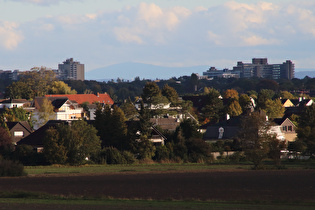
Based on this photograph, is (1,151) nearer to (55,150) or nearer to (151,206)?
(55,150)

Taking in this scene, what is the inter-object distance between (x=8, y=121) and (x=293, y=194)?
67547 mm

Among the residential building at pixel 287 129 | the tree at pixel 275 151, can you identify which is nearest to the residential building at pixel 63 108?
the residential building at pixel 287 129

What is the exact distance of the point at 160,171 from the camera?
201 ft

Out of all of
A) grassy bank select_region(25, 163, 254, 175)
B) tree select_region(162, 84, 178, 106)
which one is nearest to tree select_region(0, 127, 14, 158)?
grassy bank select_region(25, 163, 254, 175)

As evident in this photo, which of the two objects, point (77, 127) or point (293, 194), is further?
point (77, 127)

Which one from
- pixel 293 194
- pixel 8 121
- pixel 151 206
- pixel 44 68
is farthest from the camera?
pixel 44 68

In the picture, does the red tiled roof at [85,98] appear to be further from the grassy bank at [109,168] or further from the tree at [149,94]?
the grassy bank at [109,168]

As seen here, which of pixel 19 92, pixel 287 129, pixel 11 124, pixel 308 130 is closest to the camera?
pixel 308 130

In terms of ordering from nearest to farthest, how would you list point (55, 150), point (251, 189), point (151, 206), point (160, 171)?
1. point (151, 206)
2. point (251, 189)
3. point (160, 171)
4. point (55, 150)

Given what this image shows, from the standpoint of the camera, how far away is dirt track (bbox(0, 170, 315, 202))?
127 feet

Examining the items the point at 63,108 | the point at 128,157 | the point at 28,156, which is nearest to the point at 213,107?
the point at 63,108

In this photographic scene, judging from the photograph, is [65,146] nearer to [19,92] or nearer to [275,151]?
[275,151]

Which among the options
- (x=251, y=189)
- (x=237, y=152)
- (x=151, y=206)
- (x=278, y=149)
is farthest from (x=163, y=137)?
(x=151, y=206)

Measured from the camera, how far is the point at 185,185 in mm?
45781
